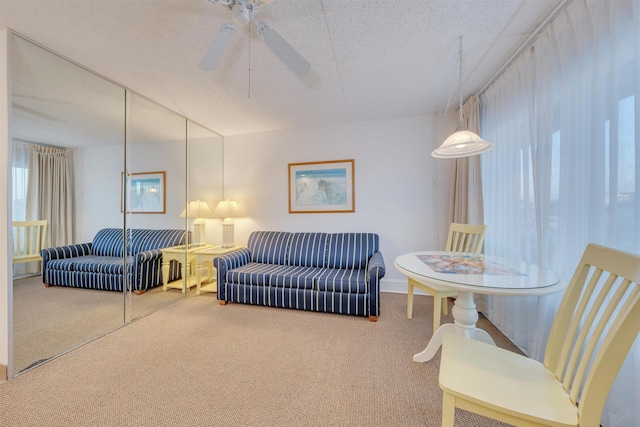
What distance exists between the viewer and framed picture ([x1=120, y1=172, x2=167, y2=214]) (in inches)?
94.3

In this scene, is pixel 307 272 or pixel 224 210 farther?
pixel 224 210

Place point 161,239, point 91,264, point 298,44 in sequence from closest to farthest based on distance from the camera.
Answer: point 298,44 → point 91,264 → point 161,239

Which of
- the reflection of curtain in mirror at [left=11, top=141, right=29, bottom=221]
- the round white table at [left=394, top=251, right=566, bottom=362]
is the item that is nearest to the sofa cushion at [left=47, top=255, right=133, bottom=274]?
the reflection of curtain in mirror at [left=11, top=141, right=29, bottom=221]

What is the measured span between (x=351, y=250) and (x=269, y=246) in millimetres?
1167

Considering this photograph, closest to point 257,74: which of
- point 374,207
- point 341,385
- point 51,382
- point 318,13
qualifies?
point 318,13

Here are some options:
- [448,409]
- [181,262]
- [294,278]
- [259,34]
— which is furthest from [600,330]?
[181,262]

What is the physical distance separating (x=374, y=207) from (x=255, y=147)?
2096 mm

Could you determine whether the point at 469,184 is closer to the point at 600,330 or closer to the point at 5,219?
the point at 600,330

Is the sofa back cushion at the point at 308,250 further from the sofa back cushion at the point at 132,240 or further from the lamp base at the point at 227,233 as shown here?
the sofa back cushion at the point at 132,240

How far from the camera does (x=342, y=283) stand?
8.24ft

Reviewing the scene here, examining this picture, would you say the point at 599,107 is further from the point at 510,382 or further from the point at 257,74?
the point at 257,74

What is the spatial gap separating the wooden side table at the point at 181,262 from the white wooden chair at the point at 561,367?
10.1ft

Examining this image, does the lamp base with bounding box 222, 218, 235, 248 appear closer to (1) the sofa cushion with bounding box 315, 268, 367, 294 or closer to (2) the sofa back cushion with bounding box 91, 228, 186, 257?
(2) the sofa back cushion with bounding box 91, 228, 186, 257

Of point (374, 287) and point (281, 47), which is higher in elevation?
point (281, 47)
